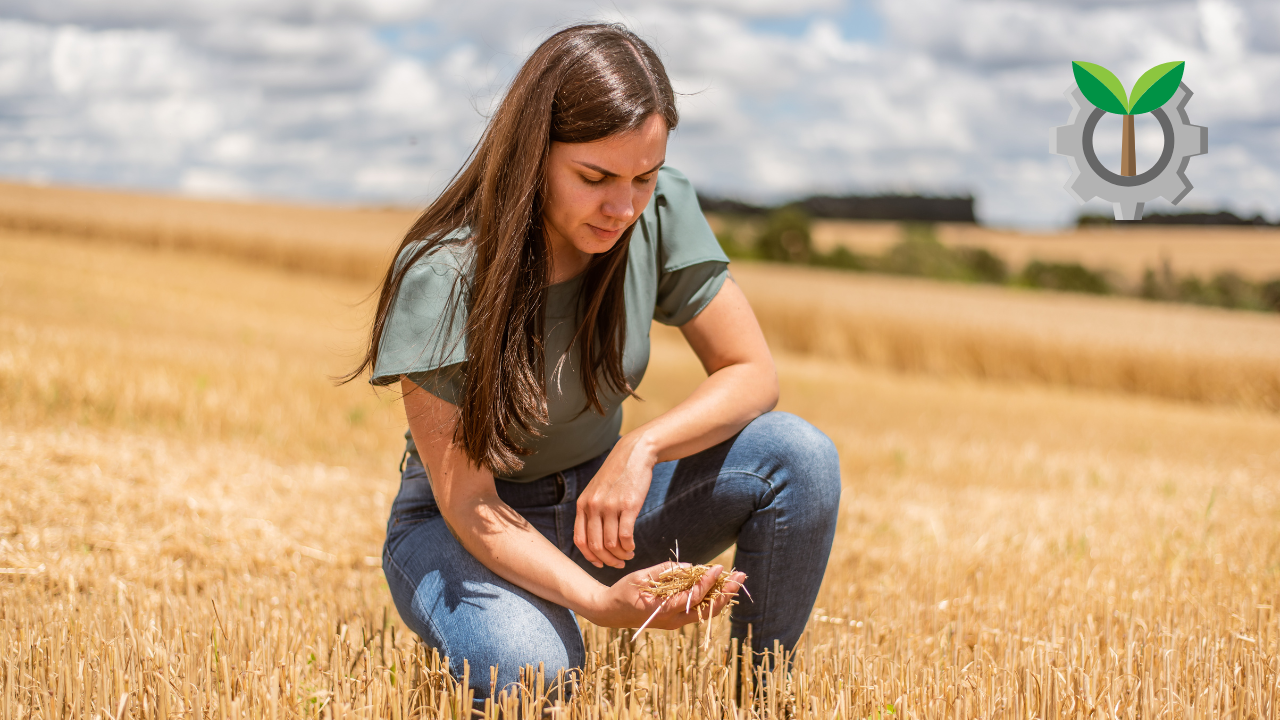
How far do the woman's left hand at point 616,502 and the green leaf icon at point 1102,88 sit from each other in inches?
133

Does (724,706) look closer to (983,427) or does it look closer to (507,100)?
(507,100)

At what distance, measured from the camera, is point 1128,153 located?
501cm

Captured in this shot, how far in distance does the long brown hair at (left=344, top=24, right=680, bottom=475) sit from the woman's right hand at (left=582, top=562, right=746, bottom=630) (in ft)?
1.40

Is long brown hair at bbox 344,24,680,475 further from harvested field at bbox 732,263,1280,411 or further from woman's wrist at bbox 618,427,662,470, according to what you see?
harvested field at bbox 732,263,1280,411

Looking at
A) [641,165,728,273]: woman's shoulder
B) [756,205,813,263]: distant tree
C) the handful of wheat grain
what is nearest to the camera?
the handful of wheat grain

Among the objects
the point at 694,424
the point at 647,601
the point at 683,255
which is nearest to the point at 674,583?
the point at 647,601

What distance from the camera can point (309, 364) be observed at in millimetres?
8461

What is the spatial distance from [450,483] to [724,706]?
0.87 meters

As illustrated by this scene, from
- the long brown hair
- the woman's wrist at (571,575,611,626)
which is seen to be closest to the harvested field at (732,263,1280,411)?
the long brown hair

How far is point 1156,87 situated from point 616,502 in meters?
3.83

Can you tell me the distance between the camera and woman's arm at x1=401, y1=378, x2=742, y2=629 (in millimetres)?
2244

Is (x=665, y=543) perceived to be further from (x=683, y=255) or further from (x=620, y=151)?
(x=620, y=151)

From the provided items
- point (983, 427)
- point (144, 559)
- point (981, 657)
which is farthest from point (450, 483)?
point (983, 427)

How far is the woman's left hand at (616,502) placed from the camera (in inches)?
90.4
